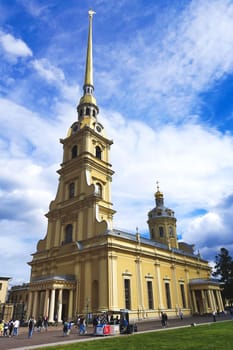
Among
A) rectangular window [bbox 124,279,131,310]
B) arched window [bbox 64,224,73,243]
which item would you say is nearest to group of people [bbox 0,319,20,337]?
rectangular window [bbox 124,279,131,310]

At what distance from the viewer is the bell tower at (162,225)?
57.9m

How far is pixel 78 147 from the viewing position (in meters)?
45.2

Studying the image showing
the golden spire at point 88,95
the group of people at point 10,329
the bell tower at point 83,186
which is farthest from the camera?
the golden spire at point 88,95

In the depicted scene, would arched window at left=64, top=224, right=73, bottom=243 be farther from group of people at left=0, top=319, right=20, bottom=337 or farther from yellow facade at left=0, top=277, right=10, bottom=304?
yellow facade at left=0, top=277, right=10, bottom=304

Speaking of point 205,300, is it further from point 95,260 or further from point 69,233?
point 69,233

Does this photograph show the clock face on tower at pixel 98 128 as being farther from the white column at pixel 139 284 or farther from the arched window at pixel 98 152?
the white column at pixel 139 284

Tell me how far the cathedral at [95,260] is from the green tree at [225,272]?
238 inches

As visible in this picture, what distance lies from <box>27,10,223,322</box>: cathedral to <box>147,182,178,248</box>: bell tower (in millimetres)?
7369

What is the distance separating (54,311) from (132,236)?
1352 centimetres

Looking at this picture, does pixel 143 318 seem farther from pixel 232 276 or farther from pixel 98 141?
pixel 232 276

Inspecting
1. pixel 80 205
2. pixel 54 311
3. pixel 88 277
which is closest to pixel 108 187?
pixel 80 205

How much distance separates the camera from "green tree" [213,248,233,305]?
55188 millimetres

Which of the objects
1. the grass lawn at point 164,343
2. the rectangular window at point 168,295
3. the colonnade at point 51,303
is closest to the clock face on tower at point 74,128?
the colonnade at point 51,303

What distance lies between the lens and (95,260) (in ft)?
109
